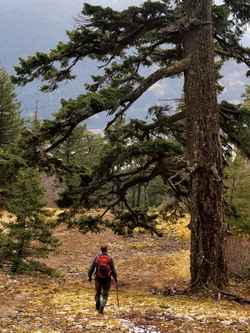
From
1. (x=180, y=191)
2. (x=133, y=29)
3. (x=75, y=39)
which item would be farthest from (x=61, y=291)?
(x=133, y=29)

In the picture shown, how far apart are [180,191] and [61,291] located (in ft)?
15.6

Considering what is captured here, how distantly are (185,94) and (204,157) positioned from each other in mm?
1837

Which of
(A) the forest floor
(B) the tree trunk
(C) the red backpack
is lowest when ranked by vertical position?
(A) the forest floor

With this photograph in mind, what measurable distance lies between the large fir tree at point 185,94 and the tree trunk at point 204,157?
0.02 metres

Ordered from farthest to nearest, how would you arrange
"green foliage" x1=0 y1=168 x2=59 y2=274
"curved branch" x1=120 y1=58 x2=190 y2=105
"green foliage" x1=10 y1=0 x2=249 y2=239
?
"green foliage" x1=0 y1=168 x2=59 y2=274 < "curved branch" x1=120 y1=58 x2=190 y2=105 < "green foliage" x1=10 y1=0 x2=249 y2=239

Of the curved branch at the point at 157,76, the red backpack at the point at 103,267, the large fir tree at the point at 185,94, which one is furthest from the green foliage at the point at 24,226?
the curved branch at the point at 157,76

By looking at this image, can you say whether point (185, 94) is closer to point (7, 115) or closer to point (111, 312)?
point (111, 312)

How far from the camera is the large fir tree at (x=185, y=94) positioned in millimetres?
7340

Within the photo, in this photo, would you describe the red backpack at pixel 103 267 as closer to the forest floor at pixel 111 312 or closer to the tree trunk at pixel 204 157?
the forest floor at pixel 111 312

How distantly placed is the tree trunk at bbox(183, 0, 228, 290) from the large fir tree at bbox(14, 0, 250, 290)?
22 millimetres

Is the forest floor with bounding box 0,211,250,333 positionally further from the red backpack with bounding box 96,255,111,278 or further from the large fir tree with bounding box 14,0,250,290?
the large fir tree with bounding box 14,0,250,290

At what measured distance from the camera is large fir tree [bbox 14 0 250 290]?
7340 millimetres

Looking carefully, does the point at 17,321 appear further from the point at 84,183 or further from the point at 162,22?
the point at 162,22

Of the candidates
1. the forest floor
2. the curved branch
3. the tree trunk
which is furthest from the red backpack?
the curved branch
